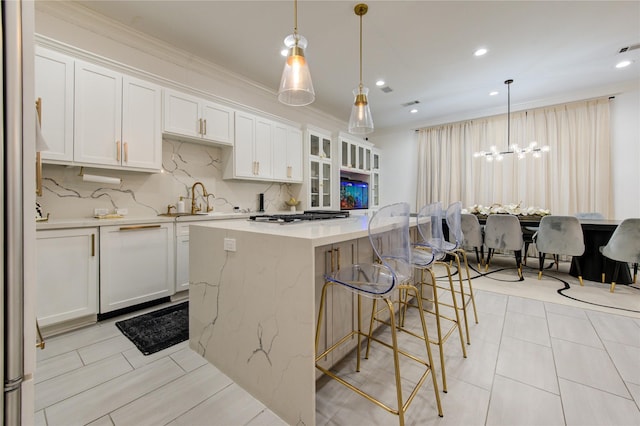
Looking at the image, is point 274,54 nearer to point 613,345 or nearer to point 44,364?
point 44,364

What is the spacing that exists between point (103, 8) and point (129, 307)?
2769mm

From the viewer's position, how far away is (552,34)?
277 cm

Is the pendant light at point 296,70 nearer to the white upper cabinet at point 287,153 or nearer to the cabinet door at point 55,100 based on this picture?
the cabinet door at point 55,100

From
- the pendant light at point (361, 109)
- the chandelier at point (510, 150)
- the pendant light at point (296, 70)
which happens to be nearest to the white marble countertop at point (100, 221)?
the pendant light at point (296, 70)

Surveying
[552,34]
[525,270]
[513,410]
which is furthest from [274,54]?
[525,270]

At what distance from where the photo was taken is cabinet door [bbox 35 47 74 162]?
6.65ft

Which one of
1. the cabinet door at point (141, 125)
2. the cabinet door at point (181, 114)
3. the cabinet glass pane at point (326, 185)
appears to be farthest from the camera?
the cabinet glass pane at point (326, 185)

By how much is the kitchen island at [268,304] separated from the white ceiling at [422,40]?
2.21 metres

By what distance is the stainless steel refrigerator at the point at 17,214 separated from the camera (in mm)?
507

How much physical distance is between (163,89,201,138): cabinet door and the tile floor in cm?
202

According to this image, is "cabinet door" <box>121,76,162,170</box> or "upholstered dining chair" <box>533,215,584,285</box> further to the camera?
"upholstered dining chair" <box>533,215,584,285</box>

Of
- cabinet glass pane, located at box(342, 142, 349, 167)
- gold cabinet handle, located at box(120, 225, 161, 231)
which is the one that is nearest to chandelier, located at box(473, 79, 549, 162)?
cabinet glass pane, located at box(342, 142, 349, 167)

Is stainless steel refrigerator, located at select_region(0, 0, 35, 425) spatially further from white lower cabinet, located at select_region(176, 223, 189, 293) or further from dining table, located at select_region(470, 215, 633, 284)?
dining table, located at select_region(470, 215, 633, 284)

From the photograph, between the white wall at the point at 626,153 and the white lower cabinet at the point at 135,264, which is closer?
the white lower cabinet at the point at 135,264
